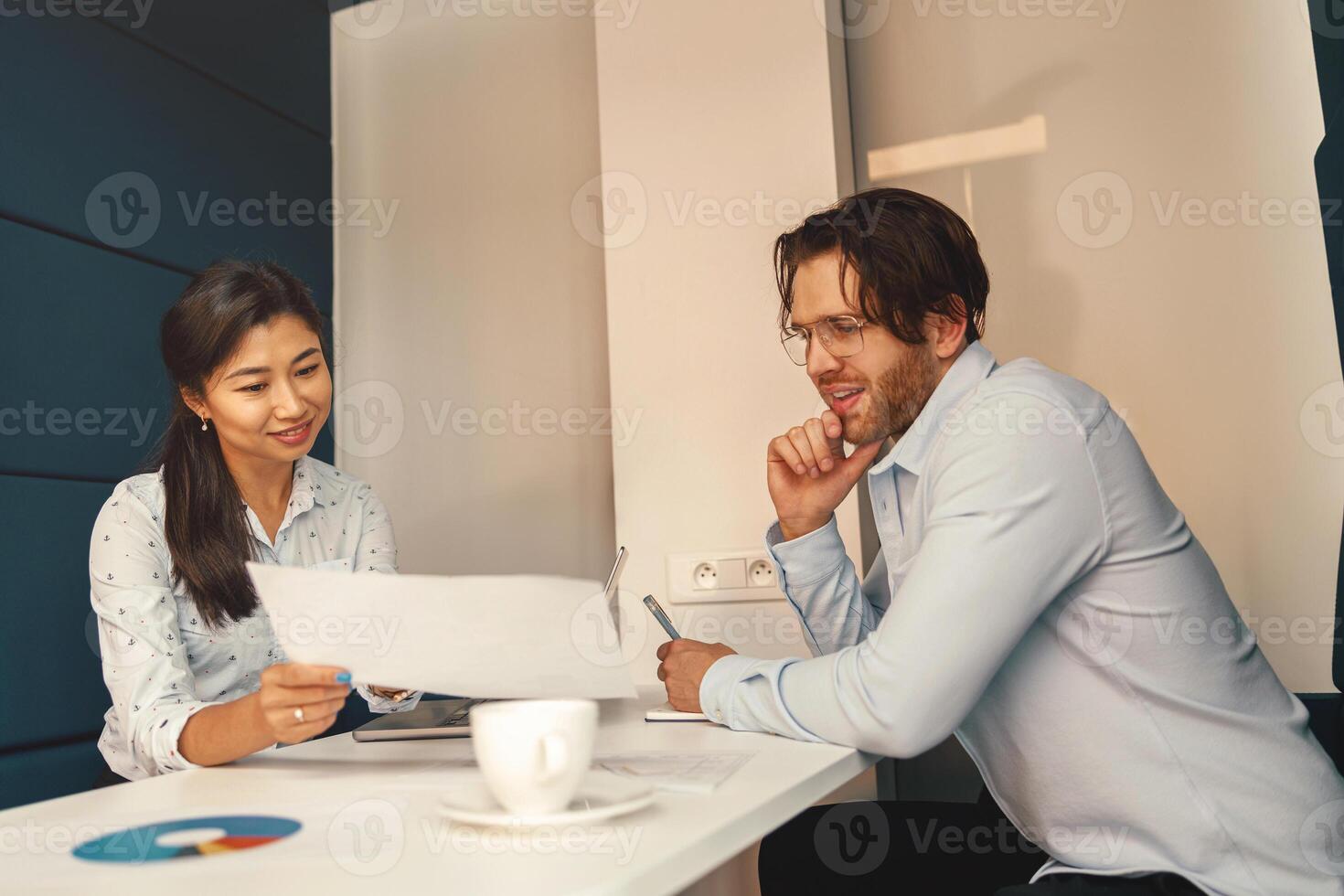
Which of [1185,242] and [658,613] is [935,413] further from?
[1185,242]

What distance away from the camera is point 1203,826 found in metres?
0.91

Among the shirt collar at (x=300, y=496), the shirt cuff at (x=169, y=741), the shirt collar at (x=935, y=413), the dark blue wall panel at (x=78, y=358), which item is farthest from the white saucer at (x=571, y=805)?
the dark blue wall panel at (x=78, y=358)

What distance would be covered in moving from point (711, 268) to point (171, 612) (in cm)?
108

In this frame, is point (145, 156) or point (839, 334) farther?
point (145, 156)

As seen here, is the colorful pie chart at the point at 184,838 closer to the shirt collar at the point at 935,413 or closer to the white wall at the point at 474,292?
the shirt collar at the point at 935,413

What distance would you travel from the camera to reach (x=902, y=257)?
1.35 m

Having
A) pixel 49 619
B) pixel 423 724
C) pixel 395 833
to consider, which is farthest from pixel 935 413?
pixel 49 619

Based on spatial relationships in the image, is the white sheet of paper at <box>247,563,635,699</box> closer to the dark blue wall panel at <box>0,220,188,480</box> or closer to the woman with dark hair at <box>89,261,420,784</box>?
the woman with dark hair at <box>89,261,420,784</box>

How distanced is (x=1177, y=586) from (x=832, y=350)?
0.52 metres

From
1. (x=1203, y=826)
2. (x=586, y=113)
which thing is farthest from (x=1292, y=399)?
(x=586, y=113)

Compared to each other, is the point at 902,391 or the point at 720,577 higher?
the point at 902,391

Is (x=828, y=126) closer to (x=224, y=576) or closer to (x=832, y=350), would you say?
(x=832, y=350)

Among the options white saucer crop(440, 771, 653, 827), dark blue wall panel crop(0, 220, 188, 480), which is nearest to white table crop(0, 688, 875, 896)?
white saucer crop(440, 771, 653, 827)

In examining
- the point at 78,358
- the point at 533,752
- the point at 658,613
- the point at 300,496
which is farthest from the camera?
the point at 78,358
